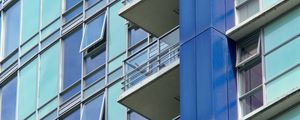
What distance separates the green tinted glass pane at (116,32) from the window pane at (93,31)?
33 centimetres

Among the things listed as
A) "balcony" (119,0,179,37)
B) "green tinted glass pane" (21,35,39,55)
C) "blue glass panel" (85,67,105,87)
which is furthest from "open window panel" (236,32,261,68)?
"green tinted glass pane" (21,35,39,55)

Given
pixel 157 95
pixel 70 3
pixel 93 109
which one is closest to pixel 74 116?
pixel 93 109

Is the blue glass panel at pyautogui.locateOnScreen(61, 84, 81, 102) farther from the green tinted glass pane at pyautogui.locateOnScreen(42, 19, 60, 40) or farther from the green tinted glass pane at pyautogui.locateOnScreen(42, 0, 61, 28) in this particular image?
the green tinted glass pane at pyautogui.locateOnScreen(42, 0, 61, 28)

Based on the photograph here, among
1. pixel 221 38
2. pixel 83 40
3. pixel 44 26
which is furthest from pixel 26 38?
pixel 221 38

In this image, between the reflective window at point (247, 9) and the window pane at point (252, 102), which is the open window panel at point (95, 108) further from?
the window pane at point (252, 102)

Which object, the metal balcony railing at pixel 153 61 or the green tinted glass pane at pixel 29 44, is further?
the green tinted glass pane at pixel 29 44

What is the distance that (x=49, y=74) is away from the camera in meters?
30.3

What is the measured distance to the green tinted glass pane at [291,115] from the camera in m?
21.2

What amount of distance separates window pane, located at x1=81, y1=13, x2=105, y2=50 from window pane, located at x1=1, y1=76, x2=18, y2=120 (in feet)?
11.0

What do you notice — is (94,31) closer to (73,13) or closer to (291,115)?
(73,13)

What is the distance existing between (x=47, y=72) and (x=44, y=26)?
5.07ft

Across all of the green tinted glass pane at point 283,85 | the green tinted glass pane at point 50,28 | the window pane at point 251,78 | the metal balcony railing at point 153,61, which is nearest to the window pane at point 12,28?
the green tinted glass pane at point 50,28

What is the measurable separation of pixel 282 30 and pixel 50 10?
1050 cm

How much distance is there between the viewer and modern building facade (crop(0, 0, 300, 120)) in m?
22.1
